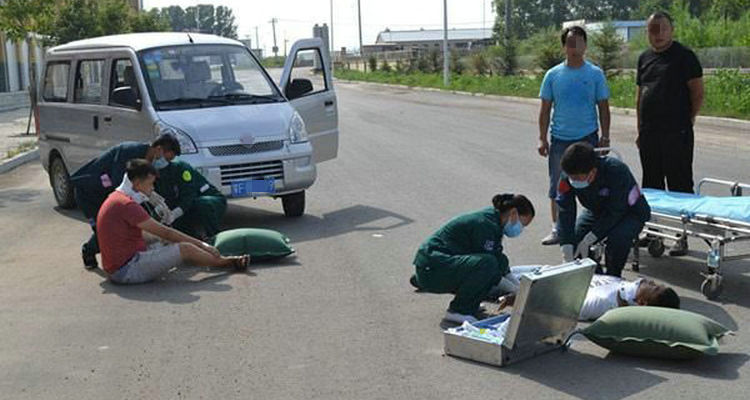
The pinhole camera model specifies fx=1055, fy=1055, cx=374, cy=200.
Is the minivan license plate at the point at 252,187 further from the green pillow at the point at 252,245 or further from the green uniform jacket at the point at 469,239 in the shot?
the green uniform jacket at the point at 469,239

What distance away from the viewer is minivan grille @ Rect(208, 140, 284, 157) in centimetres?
1141

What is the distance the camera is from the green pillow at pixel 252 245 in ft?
31.6

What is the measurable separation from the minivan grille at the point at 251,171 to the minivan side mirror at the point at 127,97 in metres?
1.42

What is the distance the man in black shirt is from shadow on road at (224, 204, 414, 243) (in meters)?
3.03

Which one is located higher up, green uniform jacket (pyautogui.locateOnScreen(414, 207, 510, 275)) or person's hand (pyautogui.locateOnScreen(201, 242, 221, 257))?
green uniform jacket (pyautogui.locateOnScreen(414, 207, 510, 275))

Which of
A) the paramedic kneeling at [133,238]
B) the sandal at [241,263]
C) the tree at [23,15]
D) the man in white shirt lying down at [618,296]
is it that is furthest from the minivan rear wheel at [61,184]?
the tree at [23,15]

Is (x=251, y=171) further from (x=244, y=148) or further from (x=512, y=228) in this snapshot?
(x=512, y=228)

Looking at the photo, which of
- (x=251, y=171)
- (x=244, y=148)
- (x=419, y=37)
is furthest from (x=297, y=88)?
(x=419, y=37)

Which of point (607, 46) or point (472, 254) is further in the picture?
point (607, 46)

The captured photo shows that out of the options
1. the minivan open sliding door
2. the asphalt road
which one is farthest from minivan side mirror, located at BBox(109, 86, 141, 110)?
the minivan open sliding door

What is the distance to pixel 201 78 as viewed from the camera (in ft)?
40.2

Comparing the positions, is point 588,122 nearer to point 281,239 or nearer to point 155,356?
point 281,239

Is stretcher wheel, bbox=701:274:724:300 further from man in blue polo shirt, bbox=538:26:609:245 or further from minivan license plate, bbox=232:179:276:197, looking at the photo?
minivan license plate, bbox=232:179:276:197

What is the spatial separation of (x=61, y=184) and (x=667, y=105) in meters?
8.10
